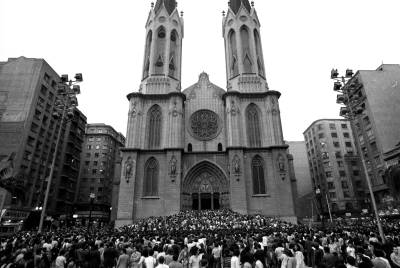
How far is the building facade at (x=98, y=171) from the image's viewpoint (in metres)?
58.2

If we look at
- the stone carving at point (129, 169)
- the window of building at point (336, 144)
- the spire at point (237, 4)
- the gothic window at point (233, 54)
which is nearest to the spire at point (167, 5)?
the spire at point (237, 4)

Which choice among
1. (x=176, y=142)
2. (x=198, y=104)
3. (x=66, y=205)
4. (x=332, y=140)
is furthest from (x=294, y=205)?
(x=66, y=205)

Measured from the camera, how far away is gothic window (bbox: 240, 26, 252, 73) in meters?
41.6

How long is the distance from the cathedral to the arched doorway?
14 cm

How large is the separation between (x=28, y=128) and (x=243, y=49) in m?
36.7

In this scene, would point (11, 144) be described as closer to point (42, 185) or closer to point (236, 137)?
point (42, 185)

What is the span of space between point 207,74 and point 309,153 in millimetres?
39646

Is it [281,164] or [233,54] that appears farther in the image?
[233,54]

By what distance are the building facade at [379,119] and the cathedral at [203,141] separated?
17.6 m

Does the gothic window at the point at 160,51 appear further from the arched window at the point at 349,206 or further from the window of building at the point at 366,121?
the arched window at the point at 349,206

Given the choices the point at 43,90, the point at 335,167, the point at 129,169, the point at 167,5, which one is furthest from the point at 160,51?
the point at 335,167

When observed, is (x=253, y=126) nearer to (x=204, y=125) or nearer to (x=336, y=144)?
(x=204, y=125)

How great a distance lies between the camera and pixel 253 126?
37875 millimetres

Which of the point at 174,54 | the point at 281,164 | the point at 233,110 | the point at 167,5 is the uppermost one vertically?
the point at 167,5
